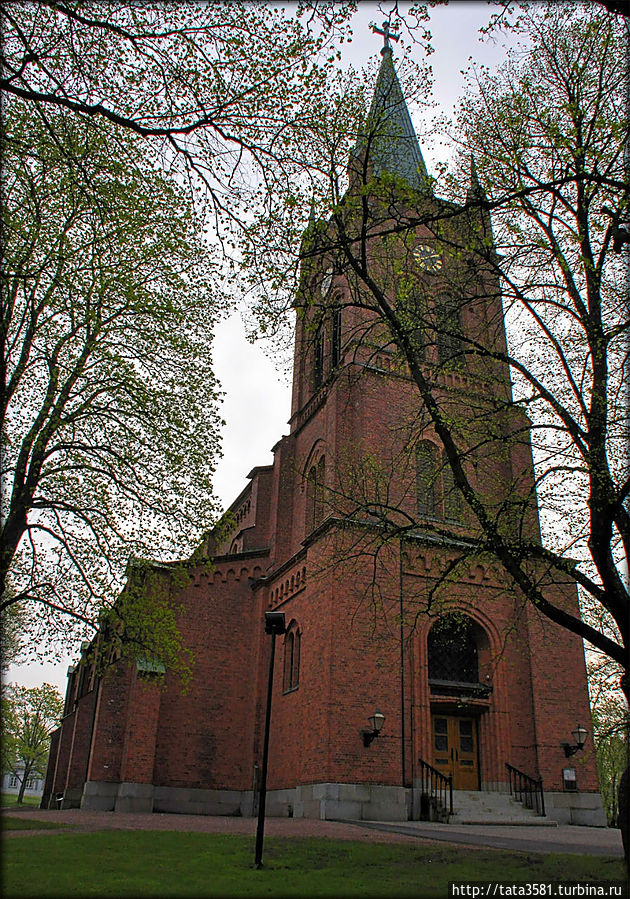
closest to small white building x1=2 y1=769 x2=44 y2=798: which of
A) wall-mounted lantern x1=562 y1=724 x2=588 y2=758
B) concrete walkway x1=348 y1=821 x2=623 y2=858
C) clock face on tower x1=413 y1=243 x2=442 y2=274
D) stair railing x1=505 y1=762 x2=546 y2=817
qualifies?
stair railing x1=505 y1=762 x2=546 y2=817

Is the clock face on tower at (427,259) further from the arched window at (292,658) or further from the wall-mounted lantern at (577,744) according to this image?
the wall-mounted lantern at (577,744)

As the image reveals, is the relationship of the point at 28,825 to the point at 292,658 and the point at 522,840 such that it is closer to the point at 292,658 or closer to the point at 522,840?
the point at 522,840

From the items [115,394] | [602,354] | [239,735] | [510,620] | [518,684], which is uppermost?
[115,394]

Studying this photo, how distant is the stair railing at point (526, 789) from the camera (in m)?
16.0

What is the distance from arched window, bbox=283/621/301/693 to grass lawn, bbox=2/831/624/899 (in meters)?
9.08

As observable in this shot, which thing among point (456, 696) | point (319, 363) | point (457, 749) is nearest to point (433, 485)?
point (456, 696)

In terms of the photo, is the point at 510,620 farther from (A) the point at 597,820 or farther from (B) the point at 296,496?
(B) the point at 296,496

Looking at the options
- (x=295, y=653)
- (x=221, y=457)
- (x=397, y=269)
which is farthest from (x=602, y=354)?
(x=295, y=653)

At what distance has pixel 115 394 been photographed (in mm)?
12680

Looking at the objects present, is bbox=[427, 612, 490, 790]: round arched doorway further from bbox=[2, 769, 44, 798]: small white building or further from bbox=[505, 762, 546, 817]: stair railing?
bbox=[2, 769, 44, 798]: small white building

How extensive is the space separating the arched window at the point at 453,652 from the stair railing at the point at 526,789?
234 cm

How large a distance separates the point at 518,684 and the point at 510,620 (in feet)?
5.41

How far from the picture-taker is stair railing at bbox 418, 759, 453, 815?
1464 cm

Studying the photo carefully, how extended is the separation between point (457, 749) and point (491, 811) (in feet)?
5.60
